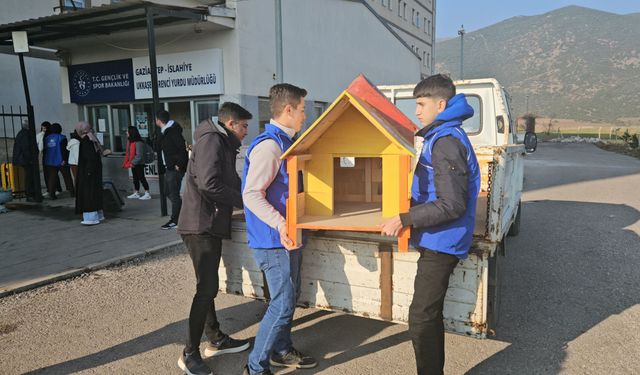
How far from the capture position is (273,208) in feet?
9.06

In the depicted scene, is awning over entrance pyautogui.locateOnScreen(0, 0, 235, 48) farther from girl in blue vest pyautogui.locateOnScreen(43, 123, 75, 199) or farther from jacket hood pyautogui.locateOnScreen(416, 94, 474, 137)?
jacket hood pyautogui.locateOnScreen(416, 94, 474, 137)

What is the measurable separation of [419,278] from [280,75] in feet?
30.7

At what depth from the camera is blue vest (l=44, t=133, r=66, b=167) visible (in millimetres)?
10523

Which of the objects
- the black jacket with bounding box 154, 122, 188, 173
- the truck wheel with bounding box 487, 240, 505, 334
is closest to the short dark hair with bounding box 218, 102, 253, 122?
the truck wheel with bounding box 487, 240, 505, 334

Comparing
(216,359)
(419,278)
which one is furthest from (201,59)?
(419,278)

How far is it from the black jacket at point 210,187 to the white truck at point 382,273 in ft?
1.17

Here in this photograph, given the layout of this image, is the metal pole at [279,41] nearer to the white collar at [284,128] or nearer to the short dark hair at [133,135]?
the short dark hair at [133,135]

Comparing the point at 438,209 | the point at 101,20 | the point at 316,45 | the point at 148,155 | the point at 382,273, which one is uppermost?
the point at 316,45

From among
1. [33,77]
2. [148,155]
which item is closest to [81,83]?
[148,155]

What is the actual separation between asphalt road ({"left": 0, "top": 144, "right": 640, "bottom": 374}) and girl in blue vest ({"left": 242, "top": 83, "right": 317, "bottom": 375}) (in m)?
0.62

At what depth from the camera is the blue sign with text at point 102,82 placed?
12.0m

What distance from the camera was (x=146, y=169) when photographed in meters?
11.6

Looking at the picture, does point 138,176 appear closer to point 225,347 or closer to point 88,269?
point 88,269

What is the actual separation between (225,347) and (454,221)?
203cm
